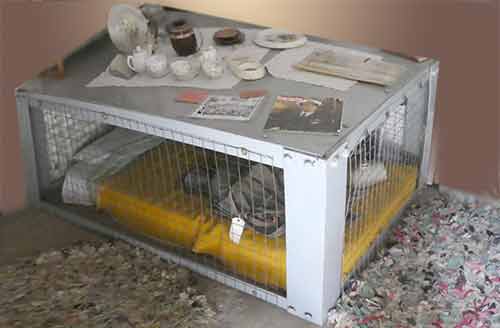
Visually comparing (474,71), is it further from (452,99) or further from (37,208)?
(37,208)

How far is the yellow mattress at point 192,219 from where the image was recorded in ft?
5.61

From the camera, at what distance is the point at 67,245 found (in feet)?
6.33

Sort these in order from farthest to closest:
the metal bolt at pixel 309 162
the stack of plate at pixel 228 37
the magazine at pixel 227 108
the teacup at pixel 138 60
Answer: the stack of plate at pixel 228 37, the teacup at pixel 138 60, the magazine at pixel 227 108, the metal bolt at pixel 309 162

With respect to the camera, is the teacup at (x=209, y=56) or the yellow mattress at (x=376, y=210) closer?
the yellow mattress at (x=376, y=210)

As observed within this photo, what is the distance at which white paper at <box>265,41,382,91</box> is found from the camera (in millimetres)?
1779

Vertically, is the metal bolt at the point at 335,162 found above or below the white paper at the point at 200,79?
below

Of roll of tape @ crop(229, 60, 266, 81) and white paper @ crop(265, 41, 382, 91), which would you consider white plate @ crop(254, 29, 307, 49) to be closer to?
white paper @ crop(265, 41, 382, 91)

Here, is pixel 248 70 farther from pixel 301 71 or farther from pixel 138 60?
pixel 138 60

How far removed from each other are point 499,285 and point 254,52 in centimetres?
88

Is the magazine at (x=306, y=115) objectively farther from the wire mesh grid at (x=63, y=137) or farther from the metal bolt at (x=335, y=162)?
the wire mesh grid at (x=63, y=137)

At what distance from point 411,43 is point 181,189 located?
0.76 metres

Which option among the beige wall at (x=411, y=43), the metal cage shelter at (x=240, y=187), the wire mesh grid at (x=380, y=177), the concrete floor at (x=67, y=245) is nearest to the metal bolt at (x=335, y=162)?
the metal cage shelter at (x=240, y=187)

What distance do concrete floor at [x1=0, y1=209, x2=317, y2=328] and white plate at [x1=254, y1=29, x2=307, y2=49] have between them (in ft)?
2.22

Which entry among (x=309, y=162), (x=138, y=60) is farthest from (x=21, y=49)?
(x=309, y=162)
